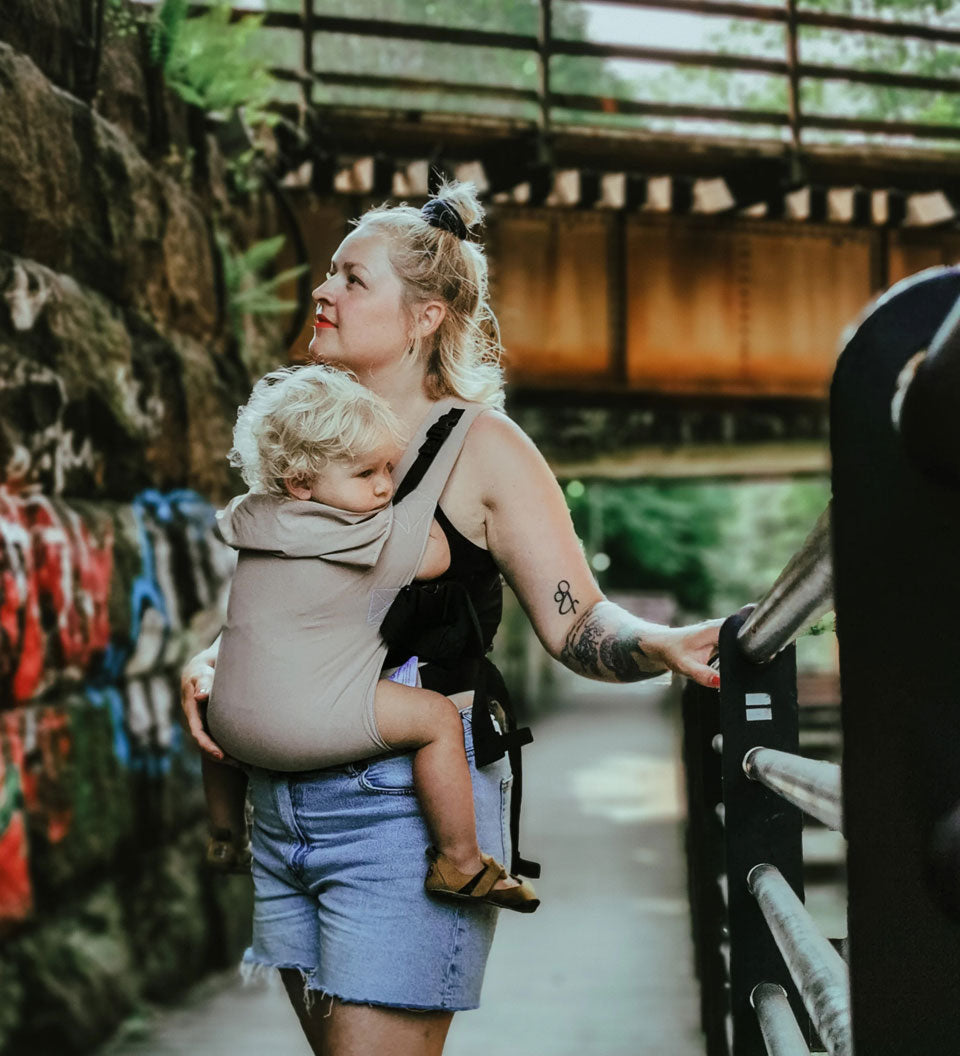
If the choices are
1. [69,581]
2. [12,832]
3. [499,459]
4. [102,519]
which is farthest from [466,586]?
[102,519]

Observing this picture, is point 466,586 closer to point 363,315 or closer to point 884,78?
point 363,315

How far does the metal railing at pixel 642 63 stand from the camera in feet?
33.3

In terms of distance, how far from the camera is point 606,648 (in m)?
2.19

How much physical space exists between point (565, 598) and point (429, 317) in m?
0.52

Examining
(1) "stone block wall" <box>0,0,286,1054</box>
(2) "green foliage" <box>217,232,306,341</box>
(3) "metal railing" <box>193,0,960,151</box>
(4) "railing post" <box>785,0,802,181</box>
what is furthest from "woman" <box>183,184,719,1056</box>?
(4) "railing post" <box>785,0,802,181</box>

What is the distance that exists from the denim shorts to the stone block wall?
2.81m

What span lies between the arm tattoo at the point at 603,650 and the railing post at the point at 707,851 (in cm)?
53

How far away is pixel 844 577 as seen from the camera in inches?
41.8

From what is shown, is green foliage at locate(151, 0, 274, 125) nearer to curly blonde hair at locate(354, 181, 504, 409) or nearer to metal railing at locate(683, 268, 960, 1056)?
curly blonde hair at locate(354, 181, 504, 409)

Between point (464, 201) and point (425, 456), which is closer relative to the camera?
point (425, 456)

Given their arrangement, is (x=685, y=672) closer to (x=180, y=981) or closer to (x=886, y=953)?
(x=886, y=953)

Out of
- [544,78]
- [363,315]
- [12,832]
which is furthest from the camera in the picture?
[544,78]

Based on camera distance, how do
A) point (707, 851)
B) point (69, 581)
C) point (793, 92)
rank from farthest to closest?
point (793, 92), point (69, 581), point (707, 851)

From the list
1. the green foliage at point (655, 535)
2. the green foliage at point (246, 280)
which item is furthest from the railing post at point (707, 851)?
the green foliage at point (655, 535)
